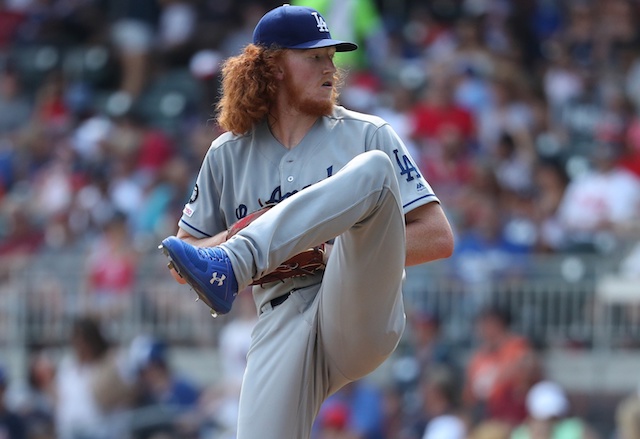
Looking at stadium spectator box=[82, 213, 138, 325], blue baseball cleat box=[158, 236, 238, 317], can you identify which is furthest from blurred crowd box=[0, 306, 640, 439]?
blue baseball cleat box=[158, 236, 238, 317]

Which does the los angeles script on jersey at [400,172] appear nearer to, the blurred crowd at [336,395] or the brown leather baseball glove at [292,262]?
the brown leather baseball glove at [292,262]

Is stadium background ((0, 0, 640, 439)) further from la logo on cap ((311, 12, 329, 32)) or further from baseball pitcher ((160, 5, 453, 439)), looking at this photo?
la logo on cap ((311, 12, 329, 32))

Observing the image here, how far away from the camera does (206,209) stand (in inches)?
206

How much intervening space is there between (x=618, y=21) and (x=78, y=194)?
536cm

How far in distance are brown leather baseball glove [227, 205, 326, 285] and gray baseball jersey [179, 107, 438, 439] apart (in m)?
0.09

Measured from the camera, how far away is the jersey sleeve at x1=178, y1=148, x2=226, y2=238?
523cm

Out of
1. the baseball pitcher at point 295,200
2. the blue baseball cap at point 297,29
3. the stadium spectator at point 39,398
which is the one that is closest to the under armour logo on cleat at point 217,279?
the baseball pitcher at point 295,200

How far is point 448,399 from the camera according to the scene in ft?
30.4

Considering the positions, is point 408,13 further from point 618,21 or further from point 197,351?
point 197,351

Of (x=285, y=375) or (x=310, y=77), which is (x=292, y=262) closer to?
(x=285, y=375)

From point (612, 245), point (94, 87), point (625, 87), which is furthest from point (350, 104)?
point (94, 87)

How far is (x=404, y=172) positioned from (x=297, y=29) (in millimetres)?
646

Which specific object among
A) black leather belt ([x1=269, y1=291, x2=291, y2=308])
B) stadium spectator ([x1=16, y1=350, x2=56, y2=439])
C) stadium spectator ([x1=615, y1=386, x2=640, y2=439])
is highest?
black leather belt ([x1=269, y1=291, x2=291, y2=308])

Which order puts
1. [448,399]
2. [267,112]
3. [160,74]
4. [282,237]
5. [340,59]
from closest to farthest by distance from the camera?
[282,237] → [267,112] → [448,399] → [340,59] → [160,74]
